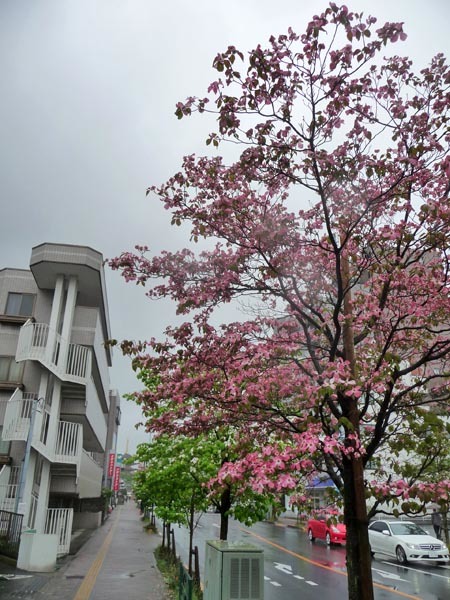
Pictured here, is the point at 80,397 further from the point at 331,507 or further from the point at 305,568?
the point at 331,507

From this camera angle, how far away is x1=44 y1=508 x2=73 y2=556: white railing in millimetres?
18047

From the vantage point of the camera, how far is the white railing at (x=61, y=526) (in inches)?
711

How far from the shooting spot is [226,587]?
6715mm

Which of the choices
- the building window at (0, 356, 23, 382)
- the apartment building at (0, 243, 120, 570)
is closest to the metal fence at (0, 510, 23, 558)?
the apartment building at (0, 243, 120, 570)

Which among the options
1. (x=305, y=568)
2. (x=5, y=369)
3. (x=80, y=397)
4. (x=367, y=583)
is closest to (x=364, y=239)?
(x=367, y=583)

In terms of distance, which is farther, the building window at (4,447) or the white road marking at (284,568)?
the building window at (4,447)

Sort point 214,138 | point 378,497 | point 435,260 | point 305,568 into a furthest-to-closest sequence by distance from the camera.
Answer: point 305,568 → point 435,260 → point 214,138 → point 378,497

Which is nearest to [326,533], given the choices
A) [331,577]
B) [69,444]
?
[331,577]

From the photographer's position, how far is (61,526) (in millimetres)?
18688

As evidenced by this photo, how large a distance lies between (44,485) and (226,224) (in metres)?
15.5

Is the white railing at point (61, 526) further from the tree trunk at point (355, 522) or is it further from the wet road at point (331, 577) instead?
the tree trunk at point (355, 522)

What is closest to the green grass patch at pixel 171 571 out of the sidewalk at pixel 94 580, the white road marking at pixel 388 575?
the sidewalk at pixel 94 580

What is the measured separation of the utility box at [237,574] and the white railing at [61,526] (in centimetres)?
1309

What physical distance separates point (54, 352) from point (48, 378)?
1661 mm
